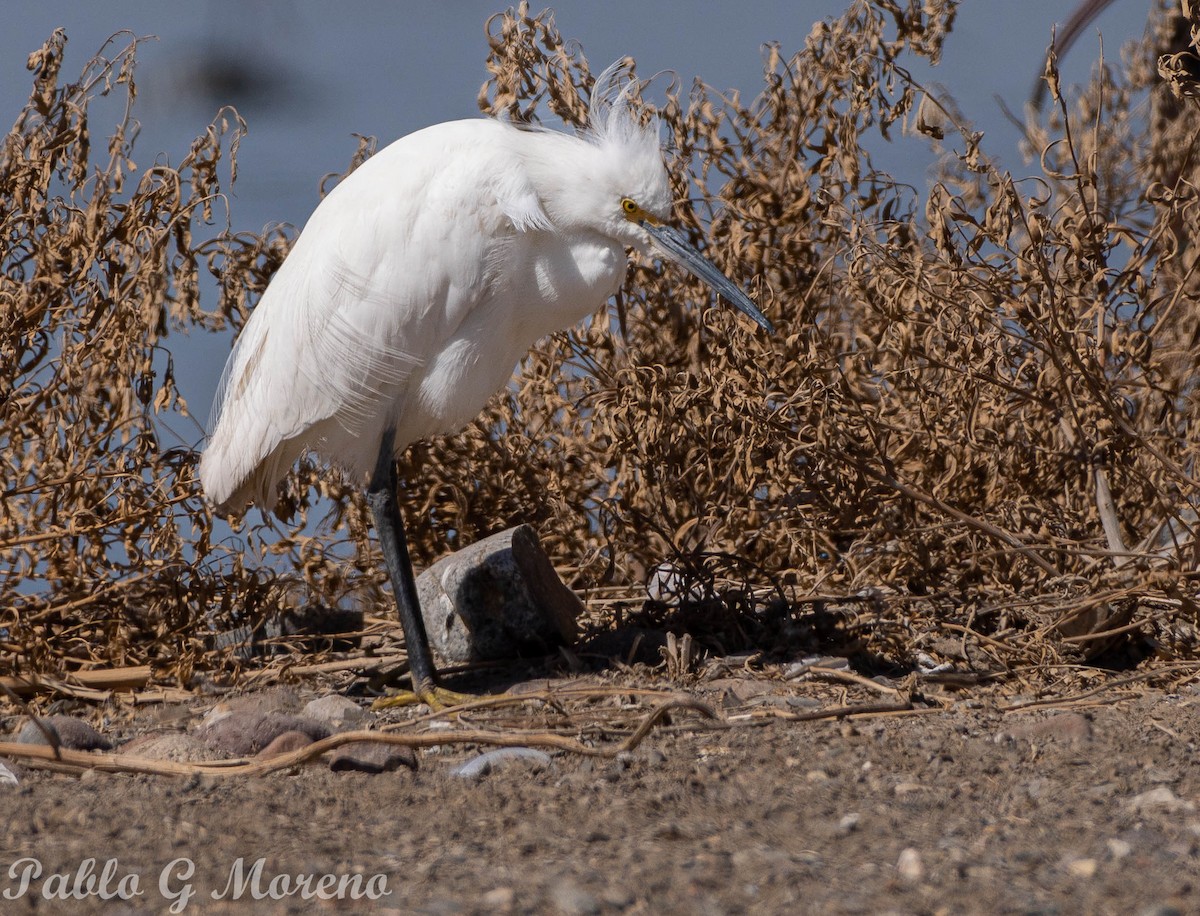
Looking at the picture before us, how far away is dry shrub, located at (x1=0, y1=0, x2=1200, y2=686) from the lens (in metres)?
4.14

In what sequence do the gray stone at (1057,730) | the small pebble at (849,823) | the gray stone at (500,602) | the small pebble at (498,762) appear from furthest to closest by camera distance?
the gray stone at (500,602) < the gray stone at (1057,730) < the small pebble at (498,762) < the small pebble at (849,823)

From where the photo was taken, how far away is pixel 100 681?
4.27 metres

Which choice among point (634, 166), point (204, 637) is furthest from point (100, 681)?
point (634, 166)

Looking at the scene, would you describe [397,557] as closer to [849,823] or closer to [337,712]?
[337,712]

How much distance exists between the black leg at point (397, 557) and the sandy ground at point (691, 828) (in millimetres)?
943

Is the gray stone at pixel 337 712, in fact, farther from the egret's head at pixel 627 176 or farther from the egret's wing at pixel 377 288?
the egret's head at pixel 627 176

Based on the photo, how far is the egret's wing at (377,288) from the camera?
4.01m

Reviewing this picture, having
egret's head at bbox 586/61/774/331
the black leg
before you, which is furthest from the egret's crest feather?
the black leg

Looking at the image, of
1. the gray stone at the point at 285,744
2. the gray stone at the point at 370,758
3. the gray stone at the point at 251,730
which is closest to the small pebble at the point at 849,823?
the gray stone at the point at 370,758

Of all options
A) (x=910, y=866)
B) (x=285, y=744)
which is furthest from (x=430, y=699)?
(x=910, y=866)

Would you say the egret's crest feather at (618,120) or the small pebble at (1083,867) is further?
the egret's crest feather at (618,120)

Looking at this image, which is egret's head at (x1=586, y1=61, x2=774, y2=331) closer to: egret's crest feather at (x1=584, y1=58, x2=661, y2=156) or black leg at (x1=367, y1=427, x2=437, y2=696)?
egret's crest feather at (x1=584, y1=58, x2=661, y2=156)

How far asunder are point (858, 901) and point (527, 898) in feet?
1.70

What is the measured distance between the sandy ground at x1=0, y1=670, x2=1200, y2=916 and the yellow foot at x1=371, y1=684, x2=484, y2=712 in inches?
29.7
